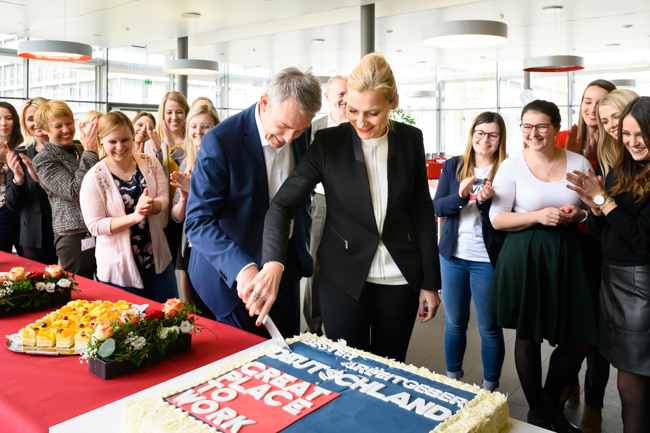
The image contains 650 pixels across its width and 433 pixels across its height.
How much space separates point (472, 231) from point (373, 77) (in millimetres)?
1542

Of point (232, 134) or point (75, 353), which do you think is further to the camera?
point (232, 134)

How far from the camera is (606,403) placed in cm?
294

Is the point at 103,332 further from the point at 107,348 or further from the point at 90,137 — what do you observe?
the point at 90,137

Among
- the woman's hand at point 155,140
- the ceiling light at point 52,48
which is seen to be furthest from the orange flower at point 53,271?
the ceiling light at point 52,48

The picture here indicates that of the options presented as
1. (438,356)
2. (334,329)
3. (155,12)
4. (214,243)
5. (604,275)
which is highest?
(155,12)

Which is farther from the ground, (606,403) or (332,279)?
(332,279)

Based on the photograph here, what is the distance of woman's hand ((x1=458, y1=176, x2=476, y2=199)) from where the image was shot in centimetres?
286

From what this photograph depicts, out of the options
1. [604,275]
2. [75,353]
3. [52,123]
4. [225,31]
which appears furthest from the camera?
[225,31]

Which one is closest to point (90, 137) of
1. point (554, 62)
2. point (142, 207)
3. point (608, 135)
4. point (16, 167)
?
point (16, 167)

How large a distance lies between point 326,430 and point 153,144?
10.1ft

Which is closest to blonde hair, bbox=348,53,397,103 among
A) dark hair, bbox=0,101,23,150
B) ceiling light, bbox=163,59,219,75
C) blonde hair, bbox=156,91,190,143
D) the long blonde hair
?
the long blonde hair

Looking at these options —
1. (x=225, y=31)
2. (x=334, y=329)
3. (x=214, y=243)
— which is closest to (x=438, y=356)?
(x=334, y=329)

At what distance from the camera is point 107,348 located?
147 cm

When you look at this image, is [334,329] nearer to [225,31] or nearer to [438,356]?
[438,356]
